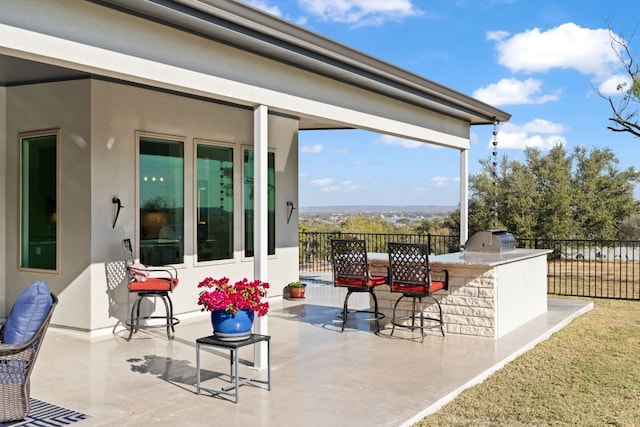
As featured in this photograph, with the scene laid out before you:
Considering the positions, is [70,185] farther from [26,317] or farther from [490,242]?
[490,242]

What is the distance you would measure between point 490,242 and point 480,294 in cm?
138

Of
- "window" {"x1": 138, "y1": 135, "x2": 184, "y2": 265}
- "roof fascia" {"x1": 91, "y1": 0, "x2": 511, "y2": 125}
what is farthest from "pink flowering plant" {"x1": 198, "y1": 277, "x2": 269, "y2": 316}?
"window" {"x1": 138, "y1": 135, "x2": 184, "y2": 265}

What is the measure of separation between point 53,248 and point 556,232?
45.8 ft

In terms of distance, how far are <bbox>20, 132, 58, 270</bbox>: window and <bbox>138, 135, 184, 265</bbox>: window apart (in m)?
0.96

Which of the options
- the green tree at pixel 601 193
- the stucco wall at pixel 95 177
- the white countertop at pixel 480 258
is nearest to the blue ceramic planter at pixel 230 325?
the stucco wall at pixel 95 177

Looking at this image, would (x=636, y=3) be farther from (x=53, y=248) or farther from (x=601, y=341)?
(x=53, y=248)

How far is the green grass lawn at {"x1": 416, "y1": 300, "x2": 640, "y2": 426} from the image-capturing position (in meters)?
4.11

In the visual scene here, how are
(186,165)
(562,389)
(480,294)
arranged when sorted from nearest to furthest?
1. (562,389)
2. (480,294)
3. (186,165)

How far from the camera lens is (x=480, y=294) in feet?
21.6

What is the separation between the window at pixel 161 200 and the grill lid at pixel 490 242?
3.77 m

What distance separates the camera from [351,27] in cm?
2759

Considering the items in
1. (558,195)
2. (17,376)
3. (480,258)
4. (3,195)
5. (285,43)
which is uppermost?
(285,43)

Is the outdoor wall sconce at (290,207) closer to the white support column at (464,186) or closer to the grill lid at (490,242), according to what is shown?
the white support column at (464,186)

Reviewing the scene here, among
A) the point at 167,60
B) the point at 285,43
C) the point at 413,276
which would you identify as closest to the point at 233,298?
the point at 167,60
